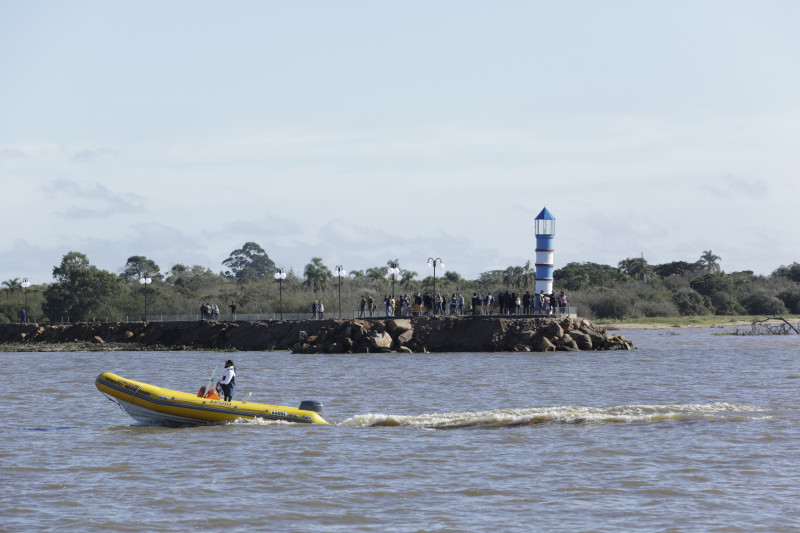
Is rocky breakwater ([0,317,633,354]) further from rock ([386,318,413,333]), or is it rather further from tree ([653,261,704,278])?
tree ([653,261,704,278])

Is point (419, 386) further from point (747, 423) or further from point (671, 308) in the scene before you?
point (671, 308)

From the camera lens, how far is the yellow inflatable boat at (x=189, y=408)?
22.1m

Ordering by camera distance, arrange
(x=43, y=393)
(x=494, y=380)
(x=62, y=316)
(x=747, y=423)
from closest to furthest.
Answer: (x=747, y=423)
(x=43, y=393)
(x=494, y=380)
(x=62, y=316)

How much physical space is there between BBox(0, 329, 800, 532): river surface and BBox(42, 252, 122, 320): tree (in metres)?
44.4

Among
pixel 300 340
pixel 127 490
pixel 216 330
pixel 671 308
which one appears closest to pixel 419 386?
pixel 127 490

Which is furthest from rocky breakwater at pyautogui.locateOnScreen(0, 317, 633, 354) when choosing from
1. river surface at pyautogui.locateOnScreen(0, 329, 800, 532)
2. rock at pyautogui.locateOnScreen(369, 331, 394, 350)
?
river surface at pyautogui.locateOnScreen(0, 329, 800, 532)

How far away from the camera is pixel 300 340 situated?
53.2 m

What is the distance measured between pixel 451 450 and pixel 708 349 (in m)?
36.2

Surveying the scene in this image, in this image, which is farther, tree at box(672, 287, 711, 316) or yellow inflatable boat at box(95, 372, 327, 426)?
tree at box(672, 287, 711, 316)

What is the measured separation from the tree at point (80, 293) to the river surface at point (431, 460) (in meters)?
44.4

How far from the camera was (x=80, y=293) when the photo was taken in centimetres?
7619

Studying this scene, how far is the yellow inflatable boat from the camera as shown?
22.1 meters

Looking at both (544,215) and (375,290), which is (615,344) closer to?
(544,215)

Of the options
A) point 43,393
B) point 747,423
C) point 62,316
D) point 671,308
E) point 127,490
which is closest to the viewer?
point 127,490
